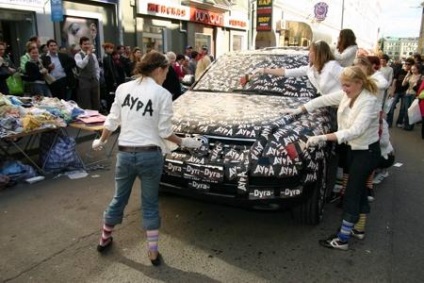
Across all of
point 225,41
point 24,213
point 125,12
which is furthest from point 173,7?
point 24,213

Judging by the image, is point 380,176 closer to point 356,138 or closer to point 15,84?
point 356,138

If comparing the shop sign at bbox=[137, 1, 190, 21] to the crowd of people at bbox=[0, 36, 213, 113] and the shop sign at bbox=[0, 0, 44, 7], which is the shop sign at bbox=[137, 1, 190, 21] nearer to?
the shop sign at bbox=[0, 0, 44, 7]

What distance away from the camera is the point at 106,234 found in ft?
11.5

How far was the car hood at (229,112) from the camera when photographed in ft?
12.2

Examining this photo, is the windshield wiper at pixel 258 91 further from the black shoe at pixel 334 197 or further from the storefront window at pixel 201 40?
the storefront window at pixel 201 40

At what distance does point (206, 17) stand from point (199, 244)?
1840 cm

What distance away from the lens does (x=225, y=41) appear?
2352 centimetres


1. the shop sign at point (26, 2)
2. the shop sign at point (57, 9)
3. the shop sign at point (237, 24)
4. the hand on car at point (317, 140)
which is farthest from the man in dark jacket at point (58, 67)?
the shop sign at point (237, 24)

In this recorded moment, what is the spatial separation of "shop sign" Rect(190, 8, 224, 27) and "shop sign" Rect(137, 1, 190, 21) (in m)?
0.53

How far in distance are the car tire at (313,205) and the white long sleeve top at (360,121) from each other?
47 centimetres

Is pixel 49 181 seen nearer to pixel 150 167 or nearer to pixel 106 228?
pixel 106 228

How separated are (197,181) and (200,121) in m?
0.63

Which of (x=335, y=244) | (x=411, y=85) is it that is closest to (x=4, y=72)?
(x=335, y=244)

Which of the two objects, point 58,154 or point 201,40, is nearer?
point 58,154
